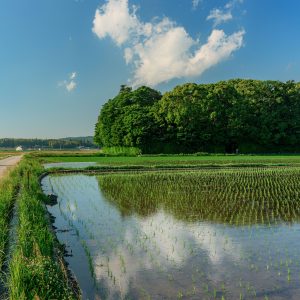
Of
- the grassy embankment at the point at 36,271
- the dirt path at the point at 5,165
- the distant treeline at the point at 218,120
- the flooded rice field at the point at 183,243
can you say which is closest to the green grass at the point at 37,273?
the grassy embankment at the point at 36,271

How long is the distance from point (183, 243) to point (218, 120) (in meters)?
51.3

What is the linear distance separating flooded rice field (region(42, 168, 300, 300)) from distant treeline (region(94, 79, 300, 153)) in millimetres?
41335

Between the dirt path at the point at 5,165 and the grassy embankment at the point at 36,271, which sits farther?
the dirt path at the point at 5,165

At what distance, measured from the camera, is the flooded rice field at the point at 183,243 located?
245 inches

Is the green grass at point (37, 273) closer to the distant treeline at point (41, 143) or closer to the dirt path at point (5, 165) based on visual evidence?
the dirt path at point (5, 165)

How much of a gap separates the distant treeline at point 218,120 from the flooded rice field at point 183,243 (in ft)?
136

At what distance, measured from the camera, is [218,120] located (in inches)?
2315

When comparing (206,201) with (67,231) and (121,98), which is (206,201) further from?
(121,98)

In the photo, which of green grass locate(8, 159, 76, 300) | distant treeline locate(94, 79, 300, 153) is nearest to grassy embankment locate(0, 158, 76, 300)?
green grass locate(8, 159, 76, 300)

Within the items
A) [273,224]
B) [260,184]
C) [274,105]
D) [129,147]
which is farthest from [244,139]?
[273,224]

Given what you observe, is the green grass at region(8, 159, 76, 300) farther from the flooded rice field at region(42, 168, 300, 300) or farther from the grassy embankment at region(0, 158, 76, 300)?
the flooded rice field at region(42, 168, 300, 300)

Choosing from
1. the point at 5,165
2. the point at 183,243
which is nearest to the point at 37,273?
the point at 183,243

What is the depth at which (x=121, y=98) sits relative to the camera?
6981 centimetres

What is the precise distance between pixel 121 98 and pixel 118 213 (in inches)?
2294
